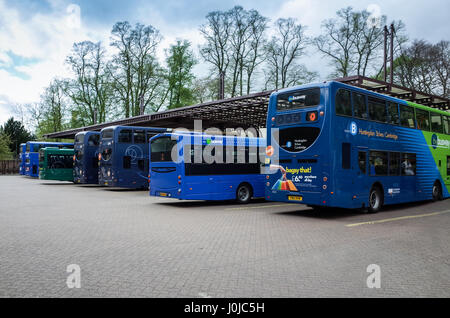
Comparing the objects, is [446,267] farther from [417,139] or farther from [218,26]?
[218,26]

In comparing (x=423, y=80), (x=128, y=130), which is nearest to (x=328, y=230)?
(x=128, y=130)

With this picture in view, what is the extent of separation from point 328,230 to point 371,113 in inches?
196

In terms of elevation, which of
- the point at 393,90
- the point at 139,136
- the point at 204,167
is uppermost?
the point at 393,90

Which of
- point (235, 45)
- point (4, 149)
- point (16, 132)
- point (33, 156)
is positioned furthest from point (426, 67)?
point (16, 132)

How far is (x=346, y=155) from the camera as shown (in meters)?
11.8

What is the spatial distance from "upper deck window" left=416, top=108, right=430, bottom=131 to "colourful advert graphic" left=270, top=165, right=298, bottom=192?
6465mm

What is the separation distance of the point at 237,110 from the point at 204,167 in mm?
9977

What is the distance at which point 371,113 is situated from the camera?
12742 mm

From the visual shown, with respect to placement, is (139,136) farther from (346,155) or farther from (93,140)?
(346,155)

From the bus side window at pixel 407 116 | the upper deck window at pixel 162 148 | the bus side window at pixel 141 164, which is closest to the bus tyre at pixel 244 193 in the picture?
the upper deck window at pixel 162 148

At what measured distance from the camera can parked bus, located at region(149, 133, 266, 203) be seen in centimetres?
1476

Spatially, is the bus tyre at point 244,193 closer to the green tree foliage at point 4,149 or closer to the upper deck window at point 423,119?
the upper deck window at point 423,119

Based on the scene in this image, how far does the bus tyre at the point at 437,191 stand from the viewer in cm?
1688

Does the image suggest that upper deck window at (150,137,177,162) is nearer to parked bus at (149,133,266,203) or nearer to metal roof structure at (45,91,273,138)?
parked bus at (149,133,266,203)
